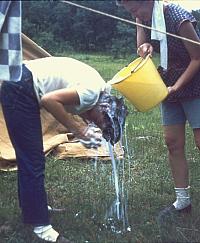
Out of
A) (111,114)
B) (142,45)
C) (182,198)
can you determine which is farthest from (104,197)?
(142,45)

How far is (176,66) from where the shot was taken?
2949 millimetres

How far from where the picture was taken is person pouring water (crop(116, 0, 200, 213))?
2.78 m

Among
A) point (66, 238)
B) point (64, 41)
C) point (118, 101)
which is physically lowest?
point (66, 238)

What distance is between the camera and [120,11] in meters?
2.64

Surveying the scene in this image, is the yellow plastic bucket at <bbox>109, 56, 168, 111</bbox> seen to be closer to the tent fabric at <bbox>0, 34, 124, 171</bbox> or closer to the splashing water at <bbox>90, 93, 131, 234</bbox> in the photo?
the splashing water at <bbox>90, 93, 131, 234</bbox>

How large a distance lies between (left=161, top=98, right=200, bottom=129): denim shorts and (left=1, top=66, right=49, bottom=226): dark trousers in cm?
73

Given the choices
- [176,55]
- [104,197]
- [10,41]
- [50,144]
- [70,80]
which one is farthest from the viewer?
[50,144]

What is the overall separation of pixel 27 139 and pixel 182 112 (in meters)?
0.86

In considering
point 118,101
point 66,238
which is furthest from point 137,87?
point 66,238

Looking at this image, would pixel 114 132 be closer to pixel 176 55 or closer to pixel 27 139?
pixel 27 139

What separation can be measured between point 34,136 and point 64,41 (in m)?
0.58

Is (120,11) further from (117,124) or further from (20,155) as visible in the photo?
(20,155)

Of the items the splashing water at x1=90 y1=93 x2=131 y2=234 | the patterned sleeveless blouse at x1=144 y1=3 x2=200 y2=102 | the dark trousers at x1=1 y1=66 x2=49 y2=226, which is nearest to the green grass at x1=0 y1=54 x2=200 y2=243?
the splashing water at x1=90 y1=93 x2=131 y2=234

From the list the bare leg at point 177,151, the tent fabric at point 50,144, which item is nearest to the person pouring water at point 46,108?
the bare leg at point 177,151
